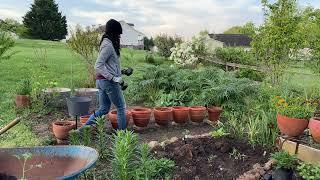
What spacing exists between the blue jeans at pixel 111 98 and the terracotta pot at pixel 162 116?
3.71ft

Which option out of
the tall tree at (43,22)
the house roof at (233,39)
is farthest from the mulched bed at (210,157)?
the house roof at (233,39)

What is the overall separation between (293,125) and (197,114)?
121 inches

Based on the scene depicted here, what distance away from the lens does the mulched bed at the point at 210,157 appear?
4.52 meters

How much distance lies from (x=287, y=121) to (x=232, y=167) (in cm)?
89

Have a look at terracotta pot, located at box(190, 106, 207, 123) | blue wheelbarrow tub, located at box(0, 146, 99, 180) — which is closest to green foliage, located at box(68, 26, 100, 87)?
terracotta pot, located at box(190, 106, 207, 123)

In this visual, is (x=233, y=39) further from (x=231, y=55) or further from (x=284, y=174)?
(x=284, y=174)

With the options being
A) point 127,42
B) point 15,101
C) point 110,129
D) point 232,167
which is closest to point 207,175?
point 232,167

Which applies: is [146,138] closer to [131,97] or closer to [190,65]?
[131,97]

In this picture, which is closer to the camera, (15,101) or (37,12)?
(15,101)

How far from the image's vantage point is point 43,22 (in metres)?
49.7

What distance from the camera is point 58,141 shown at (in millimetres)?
6414

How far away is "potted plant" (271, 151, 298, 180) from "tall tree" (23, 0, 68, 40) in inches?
1860

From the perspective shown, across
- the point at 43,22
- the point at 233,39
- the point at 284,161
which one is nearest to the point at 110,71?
the point at 284,161

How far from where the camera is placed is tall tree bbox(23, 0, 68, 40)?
4950 cm
